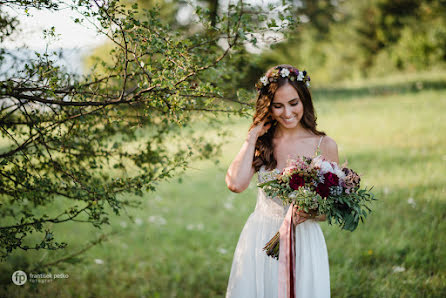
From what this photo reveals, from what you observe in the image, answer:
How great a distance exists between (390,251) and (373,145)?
4.65m

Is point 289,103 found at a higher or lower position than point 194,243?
higher

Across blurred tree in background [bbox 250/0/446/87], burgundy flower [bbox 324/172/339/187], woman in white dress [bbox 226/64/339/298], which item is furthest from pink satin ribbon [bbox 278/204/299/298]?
blurred tree in background [bbox 250/0/446/87]

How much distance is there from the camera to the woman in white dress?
8.63ft

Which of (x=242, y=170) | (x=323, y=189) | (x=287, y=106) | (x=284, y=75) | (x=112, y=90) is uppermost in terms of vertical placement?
(x=112, y=90)

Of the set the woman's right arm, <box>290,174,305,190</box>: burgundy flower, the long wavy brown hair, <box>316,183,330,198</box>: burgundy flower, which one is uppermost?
the long wavy brown hair

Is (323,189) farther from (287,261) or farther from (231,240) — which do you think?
(231,240)

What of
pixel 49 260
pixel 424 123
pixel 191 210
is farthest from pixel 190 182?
pixel 424 123

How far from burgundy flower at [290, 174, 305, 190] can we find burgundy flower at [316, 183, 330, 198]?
10 centimetres

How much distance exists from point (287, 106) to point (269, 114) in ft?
0.64

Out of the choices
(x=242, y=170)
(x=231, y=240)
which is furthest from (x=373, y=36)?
(x=242, y=170)

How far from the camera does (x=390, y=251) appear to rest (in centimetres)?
430

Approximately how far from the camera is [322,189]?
2.20 meters

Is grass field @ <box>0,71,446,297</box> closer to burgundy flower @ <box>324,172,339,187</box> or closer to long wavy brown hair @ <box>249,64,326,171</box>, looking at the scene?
long wavy brown hair @ <box>249,64,326,171</box>

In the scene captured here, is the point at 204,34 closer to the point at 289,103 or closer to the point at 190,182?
the point at 289,103
